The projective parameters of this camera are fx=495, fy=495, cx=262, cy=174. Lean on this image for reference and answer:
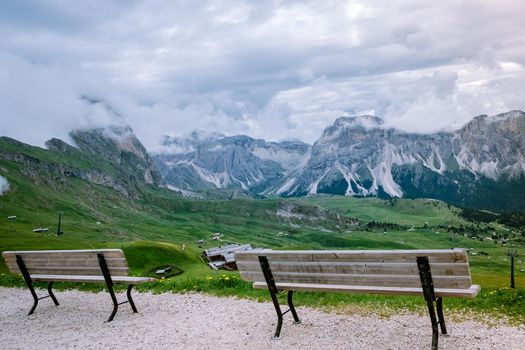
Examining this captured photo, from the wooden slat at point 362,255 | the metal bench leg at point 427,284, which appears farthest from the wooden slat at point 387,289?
the wooden slat at point 362,255

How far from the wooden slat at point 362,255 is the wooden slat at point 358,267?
11cm

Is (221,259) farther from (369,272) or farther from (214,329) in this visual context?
(369,272)

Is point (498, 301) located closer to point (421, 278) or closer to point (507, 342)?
point (507, 342)

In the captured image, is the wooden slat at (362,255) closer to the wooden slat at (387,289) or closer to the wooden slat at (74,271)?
the wooden slat at (387,289)

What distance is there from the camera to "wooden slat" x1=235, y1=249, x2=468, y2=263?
415 inches

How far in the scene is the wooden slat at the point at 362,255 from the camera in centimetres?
1055

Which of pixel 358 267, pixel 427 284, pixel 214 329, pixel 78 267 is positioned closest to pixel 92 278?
pixel 78 267

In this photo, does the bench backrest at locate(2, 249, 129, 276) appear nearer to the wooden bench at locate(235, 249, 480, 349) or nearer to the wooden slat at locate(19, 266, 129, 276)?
the wooden slat at locate(19, 266, 129, 276)

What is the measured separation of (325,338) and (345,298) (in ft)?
13.3

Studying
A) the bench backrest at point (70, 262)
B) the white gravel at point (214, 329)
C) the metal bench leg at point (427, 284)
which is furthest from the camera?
the bench backrest at point (70, 262)

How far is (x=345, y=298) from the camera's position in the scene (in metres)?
16.8

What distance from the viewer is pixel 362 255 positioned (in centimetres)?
1179

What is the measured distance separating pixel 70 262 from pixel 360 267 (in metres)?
10.4

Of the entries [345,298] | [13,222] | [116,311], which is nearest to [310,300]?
[345,298]
